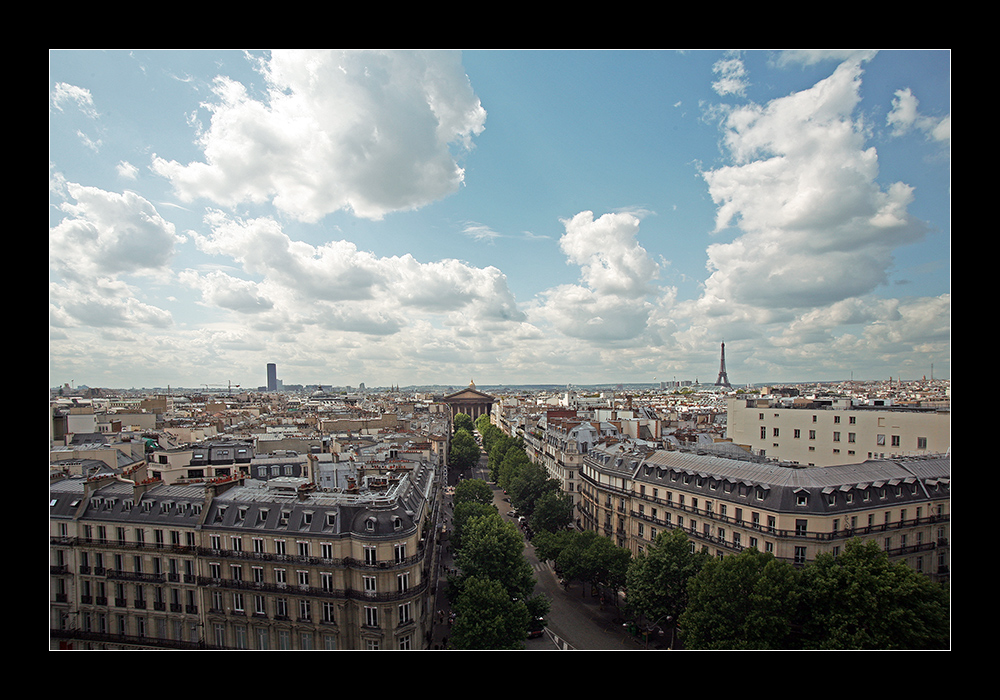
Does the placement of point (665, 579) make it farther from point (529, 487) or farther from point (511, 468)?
point (511, 468)

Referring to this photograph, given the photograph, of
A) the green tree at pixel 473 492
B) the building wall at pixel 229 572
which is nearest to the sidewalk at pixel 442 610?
the building wall at pixel 229 572

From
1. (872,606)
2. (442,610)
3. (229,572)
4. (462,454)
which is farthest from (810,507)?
(462,454)

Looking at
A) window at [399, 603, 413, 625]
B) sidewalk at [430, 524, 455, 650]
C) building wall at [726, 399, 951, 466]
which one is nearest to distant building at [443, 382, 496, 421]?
building wall at [726, 399, 951, 466]

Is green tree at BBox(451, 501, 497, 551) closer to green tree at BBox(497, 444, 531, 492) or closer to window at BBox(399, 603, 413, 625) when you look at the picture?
window at BBox(399, 603, 413, 625)
